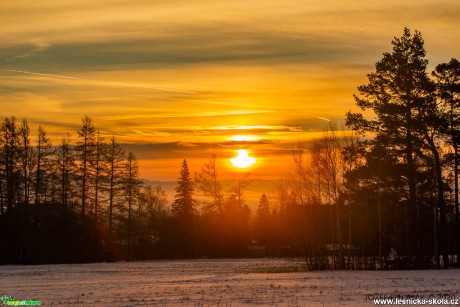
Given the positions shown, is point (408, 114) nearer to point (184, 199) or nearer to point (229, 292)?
point (229, 292)

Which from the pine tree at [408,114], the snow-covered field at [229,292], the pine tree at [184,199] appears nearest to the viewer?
the snow-covered field at [229,292]

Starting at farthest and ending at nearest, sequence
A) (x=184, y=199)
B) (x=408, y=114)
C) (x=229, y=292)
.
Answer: (x=184, y=199), (x=408, y=114), (x=229, y=292)

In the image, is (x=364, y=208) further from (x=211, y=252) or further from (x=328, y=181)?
(x=211, y=252)

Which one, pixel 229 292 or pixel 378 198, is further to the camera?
pixel 378 198

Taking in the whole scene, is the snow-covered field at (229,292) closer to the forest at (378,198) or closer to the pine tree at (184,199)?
the forest at (378,198)

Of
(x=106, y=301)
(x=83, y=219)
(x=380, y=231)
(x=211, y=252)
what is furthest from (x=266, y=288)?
(x=211, y=252)

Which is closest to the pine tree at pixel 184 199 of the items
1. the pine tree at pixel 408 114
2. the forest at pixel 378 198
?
the forest at pixel 378 198

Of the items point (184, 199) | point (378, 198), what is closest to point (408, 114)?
point (378, 198)

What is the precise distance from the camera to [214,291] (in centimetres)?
2902

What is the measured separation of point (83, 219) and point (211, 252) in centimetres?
2187

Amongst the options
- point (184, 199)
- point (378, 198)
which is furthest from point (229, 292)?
point (184, 199)

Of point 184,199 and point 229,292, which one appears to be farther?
point 184,199

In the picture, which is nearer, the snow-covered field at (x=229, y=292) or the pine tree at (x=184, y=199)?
the snow-covered field at (x=229, y=292)

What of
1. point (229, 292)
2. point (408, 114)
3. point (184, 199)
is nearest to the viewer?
point (229, 292)
